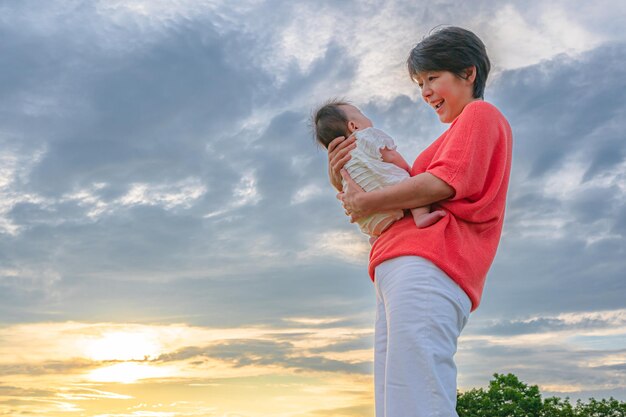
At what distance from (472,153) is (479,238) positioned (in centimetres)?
47

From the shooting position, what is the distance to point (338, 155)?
13.6ft

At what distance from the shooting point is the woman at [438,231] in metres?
3.49

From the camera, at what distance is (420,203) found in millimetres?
3748

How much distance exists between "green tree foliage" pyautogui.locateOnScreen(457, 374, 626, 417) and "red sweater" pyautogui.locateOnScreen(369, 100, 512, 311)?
1214 cm

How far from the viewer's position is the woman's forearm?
3713mm

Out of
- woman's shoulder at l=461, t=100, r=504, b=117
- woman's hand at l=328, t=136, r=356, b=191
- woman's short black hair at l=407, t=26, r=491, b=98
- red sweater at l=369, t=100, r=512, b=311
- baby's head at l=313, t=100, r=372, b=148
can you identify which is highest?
woman's short black hair at l=407, t=26, r=491, b=98

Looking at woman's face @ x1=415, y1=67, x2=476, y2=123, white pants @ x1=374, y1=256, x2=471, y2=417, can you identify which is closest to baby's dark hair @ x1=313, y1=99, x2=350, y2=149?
woman's face @ x1=415, y1=67, x2=476, y2=123

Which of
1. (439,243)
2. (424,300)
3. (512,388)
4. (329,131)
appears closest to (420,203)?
(439,243)

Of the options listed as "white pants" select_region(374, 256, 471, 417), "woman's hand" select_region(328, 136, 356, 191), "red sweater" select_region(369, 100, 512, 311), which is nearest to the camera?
"white pants" select_region(374, 256, 471, 417)

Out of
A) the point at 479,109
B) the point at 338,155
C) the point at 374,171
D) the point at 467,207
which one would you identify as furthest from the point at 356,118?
the point at 467,207

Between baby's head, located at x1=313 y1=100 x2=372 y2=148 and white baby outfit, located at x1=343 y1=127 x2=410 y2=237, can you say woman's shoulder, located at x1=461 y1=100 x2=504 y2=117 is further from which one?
baby's head, located at x1=313 y1=100 x2=372 y2=148

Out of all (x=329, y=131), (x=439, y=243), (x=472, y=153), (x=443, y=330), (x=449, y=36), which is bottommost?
(x=443, y=330)

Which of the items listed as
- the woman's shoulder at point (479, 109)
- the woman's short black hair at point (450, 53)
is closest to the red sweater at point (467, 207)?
the woman's shoulder at point (479, 109)

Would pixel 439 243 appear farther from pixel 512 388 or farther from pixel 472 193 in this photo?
pixel 512 388
